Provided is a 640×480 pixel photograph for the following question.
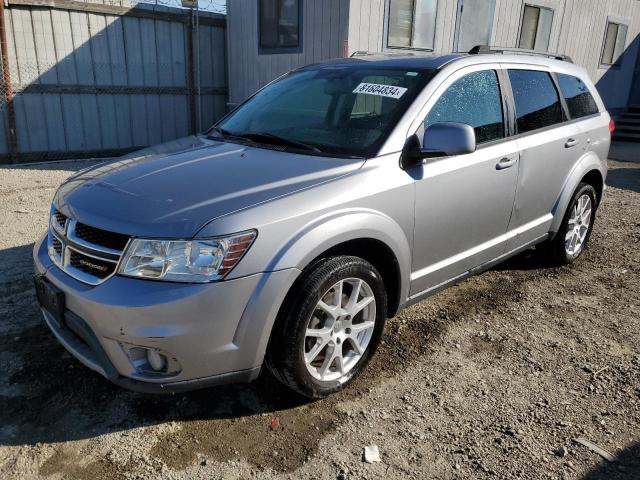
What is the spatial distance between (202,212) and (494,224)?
220 centimetres

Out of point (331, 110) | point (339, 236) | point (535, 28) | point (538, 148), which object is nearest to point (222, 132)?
point (331, 110)

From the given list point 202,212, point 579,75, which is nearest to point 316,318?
point 202,212

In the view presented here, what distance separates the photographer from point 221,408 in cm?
289

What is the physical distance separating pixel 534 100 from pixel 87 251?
3.35 meters

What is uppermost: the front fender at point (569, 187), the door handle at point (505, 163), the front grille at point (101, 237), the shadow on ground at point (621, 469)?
the door handle at point (505, 163)

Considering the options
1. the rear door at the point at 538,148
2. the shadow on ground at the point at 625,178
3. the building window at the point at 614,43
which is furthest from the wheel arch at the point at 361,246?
the building window at the point at 614,43

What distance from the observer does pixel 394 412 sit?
2.89m

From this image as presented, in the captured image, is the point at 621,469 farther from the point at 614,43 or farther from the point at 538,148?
the point at 614,43

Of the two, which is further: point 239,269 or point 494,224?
point 494,224

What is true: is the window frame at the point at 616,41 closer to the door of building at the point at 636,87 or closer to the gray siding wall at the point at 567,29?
the gray siding wall at the point at 567,29

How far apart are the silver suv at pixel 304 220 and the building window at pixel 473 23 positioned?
18.3ft

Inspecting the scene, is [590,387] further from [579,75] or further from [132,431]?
[579,75]

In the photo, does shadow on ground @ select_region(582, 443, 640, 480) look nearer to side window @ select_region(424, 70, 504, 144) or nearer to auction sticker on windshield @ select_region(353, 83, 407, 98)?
side window @ select_region(424, 70, 504, 144)

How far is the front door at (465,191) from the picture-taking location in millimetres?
3264
